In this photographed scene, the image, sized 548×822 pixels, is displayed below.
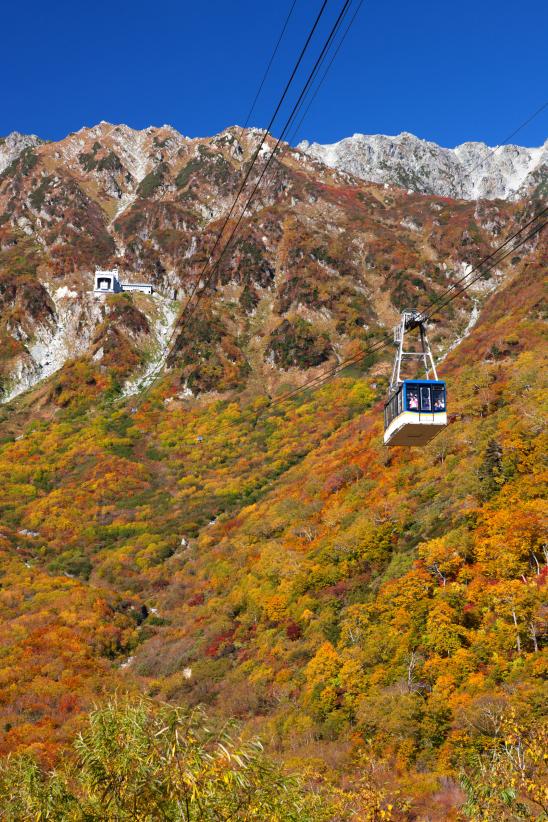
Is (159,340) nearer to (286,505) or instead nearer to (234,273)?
(234,273)

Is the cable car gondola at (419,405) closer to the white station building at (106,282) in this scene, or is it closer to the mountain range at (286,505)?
the mountain range at (286,505)

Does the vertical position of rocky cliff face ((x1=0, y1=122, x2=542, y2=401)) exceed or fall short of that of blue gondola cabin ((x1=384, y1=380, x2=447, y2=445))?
it exceeds it

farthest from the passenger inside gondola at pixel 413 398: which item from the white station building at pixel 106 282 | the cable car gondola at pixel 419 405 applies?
the white station building at pixel 106 282

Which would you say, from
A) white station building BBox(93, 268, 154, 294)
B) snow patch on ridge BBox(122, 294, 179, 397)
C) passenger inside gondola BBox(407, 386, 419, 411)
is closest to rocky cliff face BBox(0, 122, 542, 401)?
snow patch on ridge BBox(122, 294, 179, 397)

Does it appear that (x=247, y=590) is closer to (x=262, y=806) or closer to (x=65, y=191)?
(x=262, y=806)

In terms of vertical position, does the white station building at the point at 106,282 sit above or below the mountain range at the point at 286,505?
above

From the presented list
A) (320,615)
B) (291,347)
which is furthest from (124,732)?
(291,347)

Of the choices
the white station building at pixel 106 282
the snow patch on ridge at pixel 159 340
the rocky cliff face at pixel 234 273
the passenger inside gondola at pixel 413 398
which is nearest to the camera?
the passenger inside gondola at pixel 413 398

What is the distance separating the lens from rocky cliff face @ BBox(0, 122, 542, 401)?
126312 millimetres

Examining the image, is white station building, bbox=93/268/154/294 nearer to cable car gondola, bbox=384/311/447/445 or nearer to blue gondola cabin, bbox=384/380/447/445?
cable car gondola, bbox=384/311/447/445

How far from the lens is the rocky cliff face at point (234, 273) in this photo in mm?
126312

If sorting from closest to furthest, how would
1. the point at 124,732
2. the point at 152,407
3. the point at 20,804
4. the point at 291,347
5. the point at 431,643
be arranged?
the point at 124,732 → the point at 20,804 → the point at 431,643 → the point at 152,407 → the point at 291,347

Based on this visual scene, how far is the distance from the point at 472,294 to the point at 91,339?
7889 centimetres

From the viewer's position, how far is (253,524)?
66.1 meters
